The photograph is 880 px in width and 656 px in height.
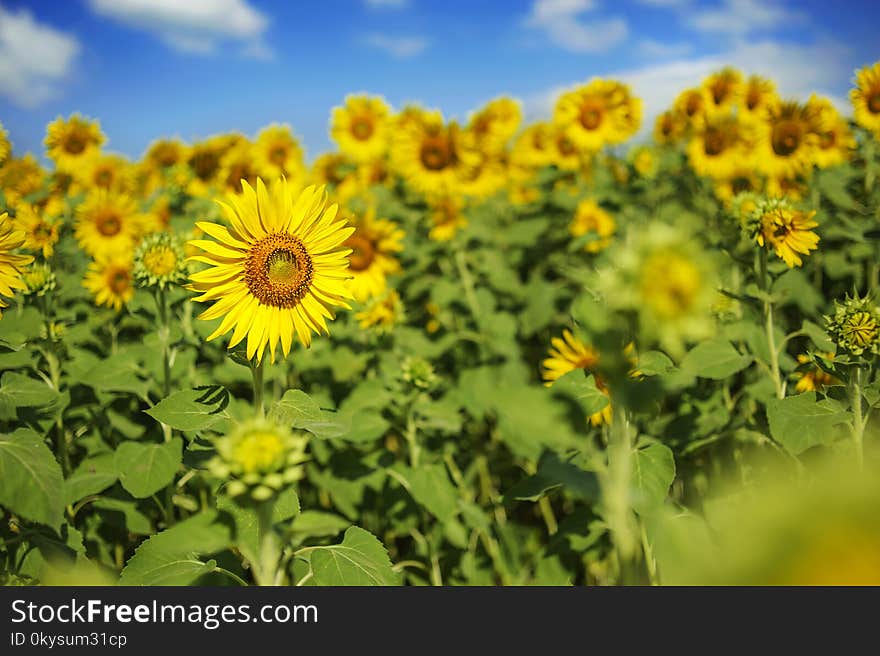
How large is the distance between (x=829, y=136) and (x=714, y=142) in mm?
829

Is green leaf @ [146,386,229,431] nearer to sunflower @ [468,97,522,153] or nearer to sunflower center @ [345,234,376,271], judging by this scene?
sunflower center @ [345,234,376,271]

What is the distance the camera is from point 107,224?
178 inches

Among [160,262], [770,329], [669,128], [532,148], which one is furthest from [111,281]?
[669,128]

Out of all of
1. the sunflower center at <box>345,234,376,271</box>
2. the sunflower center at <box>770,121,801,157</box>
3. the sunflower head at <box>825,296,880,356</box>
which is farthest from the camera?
the sunflower center at <box>770,121,801,157</box>

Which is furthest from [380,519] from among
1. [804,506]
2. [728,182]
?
[728,182]

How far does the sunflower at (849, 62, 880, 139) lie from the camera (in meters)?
4.09

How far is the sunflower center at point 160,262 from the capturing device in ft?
8.07

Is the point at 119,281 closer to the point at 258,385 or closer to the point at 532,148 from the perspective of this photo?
the point at 258,385

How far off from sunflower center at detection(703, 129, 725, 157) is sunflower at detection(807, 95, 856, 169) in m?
0.72

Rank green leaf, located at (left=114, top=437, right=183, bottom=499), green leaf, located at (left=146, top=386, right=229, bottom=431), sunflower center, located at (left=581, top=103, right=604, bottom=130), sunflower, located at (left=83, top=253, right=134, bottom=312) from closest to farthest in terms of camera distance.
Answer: green leaf, located at (left=146, top=386, right=229, bottom=431) → green leaf, located at (left=114, top=437, right=183, bottom=499) → sunflower, located at (left=83, top=253, right=134, bottom=312) → sunflower center, located at (left=581, top=103, right=604, bottom=130)

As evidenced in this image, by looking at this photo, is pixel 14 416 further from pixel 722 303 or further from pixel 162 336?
pixel 722 303

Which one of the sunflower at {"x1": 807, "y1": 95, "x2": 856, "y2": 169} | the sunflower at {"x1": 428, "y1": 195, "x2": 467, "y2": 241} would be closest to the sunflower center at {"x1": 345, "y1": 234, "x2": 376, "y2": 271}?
the sunflower at {"x1": 428, "y1": 195, "x2": 467, "y2": 241}

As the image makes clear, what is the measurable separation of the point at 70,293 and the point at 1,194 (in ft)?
2.87
